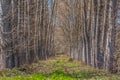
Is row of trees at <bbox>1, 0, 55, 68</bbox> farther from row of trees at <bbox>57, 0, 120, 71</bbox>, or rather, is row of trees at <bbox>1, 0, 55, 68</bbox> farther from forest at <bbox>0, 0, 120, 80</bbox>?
row of trees at <bbox>57, 0, 120, 71</bbox>

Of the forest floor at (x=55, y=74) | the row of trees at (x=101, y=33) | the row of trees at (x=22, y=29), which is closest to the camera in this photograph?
the forest floor at (x=55, y=74)

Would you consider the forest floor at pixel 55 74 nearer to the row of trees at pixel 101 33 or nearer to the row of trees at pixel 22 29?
the row of trees at pixel 22 29

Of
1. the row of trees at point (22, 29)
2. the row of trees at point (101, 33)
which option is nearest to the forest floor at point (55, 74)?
the row of trees at point (22, 29)

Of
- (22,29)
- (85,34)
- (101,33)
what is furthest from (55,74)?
(85,34)

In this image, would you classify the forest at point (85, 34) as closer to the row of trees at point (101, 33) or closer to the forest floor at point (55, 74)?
the row of trees at point (101, 33)

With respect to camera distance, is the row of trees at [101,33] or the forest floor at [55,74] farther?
the row of trees at [101,33]

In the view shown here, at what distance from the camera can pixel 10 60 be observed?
17094 mm

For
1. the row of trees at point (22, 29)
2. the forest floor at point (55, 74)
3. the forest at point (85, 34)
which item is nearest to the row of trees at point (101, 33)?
the forest at point (85, 34)

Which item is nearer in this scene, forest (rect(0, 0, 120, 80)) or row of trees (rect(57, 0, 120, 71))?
forest (rect(0, 0, 120, 80))

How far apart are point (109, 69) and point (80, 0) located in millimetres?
11123

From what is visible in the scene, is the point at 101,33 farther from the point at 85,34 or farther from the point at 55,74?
the point at 55,74

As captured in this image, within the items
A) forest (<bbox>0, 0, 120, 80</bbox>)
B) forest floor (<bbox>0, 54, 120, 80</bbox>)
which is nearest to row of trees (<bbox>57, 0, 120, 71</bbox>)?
forest (<bbox>0, 0, 120, 80</bbox>)

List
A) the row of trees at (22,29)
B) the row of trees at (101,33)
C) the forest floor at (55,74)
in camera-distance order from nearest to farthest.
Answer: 1. the forest floor at (55,74)
2. the row of trees at (22,29)
3. the row of trees at (101,33)

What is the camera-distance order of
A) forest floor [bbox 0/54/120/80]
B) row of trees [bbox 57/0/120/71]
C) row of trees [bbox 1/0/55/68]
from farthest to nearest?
row of trees [bbox 57/0/120/71], row of trees [bbox 1/0/55/68], forest floor [bbox 0/54/120/80]
